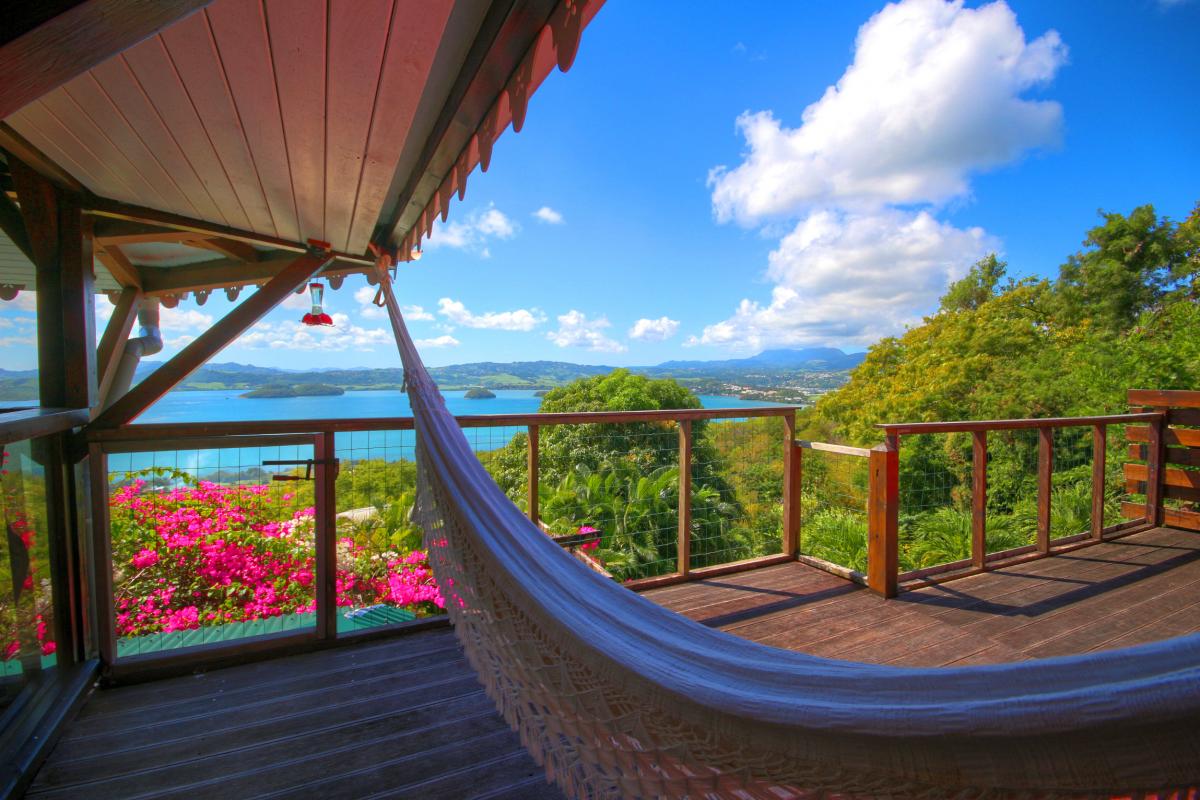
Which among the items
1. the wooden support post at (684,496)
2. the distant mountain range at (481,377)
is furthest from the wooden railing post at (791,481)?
the distant mountain range at (481,377)

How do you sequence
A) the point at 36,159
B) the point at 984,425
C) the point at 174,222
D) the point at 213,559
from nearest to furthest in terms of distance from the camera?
the point at 36,159, the point at 174,222, the point at 213,559, the point at 984,425

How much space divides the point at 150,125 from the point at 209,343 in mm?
1279

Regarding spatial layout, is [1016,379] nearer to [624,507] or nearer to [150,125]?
[624,507]

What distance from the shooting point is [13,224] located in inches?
74.9

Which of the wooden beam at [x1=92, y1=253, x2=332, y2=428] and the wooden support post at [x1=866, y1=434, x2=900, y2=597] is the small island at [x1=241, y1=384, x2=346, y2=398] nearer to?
the wooden beam at [x1=92, y1=253, x2=332, y2=428]

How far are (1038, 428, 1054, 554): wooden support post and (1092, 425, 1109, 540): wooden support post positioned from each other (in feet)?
1.91

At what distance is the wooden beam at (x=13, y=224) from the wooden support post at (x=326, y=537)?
1216 mm

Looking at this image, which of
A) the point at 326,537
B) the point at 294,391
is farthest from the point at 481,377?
the point at 326,537

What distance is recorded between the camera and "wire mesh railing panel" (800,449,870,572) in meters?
4.66

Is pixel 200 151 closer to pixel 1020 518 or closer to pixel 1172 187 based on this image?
pixel 1020 518

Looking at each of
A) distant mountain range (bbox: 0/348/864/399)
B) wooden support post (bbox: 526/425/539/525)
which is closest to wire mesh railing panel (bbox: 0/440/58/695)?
distant mountain range (bbox: 0/348/864/399)

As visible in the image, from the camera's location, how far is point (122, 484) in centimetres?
226

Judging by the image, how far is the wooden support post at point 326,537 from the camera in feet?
6.93

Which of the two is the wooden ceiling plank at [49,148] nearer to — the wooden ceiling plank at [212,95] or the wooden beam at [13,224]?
the wooden beam at [13,224]
